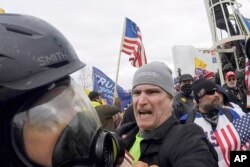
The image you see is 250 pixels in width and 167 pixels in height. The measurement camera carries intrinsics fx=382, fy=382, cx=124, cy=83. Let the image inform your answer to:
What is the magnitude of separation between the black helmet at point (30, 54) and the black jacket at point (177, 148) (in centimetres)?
77

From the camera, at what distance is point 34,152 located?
3.70 ft

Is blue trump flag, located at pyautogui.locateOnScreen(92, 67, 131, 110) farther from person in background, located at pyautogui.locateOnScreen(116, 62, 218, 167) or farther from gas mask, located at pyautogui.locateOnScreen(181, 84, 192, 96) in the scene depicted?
person in background, located at pyautogui.locateOnScreen(116, 62, 218, 167)

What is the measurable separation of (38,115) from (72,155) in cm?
17

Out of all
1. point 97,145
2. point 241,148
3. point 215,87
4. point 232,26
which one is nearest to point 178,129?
point 97,145

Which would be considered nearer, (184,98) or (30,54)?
(30,54)

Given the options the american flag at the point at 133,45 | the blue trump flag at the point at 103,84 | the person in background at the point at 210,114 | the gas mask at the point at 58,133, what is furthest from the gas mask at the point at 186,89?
the gas mask at the point at 58,133

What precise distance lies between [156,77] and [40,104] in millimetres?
1328

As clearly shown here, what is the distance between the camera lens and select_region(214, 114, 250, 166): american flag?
297 cm

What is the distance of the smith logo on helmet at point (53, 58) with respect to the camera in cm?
117

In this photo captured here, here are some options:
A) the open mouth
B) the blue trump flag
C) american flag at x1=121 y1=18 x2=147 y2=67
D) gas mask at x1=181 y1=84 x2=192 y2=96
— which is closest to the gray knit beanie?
the open mouth

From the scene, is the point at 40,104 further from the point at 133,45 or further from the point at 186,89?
the point at 133,45

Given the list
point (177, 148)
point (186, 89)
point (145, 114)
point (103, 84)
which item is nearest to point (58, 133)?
point (177, 148)

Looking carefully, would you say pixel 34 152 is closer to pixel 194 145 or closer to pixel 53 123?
pixel 53 123

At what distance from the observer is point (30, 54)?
45.2 inches
